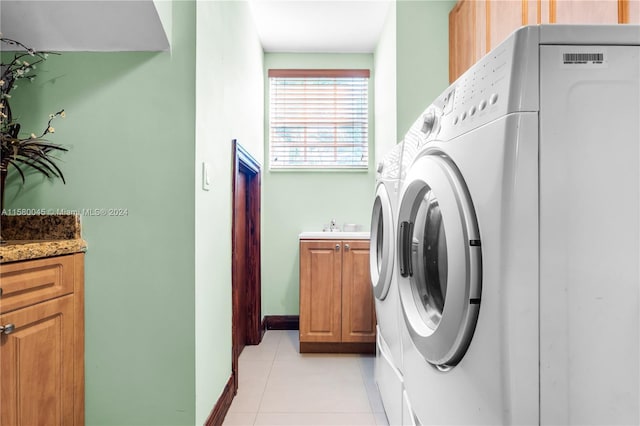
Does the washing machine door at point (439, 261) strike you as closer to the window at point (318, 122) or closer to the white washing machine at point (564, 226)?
the white washing machine at point (564, 226)

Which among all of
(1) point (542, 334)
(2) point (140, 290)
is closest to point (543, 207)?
(1) point (542, 334)

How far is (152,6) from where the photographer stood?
1.34 meters

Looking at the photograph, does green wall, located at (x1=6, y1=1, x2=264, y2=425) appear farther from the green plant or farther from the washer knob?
the washer knob

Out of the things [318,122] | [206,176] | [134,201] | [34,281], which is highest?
[318,122]

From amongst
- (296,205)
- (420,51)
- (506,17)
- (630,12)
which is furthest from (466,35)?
(296,205)

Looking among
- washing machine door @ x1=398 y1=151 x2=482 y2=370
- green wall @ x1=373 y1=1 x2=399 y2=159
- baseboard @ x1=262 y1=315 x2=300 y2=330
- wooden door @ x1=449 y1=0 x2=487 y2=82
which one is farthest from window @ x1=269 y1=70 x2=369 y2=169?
washing machine door @ x1=398 y1=151 x2=482 y2=370

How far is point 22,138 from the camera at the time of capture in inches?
57.7

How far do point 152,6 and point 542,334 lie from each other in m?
1.61

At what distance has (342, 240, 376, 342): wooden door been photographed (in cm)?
273

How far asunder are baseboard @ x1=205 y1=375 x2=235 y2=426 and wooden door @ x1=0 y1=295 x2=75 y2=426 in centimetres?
58

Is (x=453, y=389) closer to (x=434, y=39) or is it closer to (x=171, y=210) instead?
(x=171, y=210)

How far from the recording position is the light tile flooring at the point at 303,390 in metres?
1.91

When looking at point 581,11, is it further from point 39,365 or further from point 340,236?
point 39,365

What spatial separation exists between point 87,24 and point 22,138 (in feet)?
1.79
